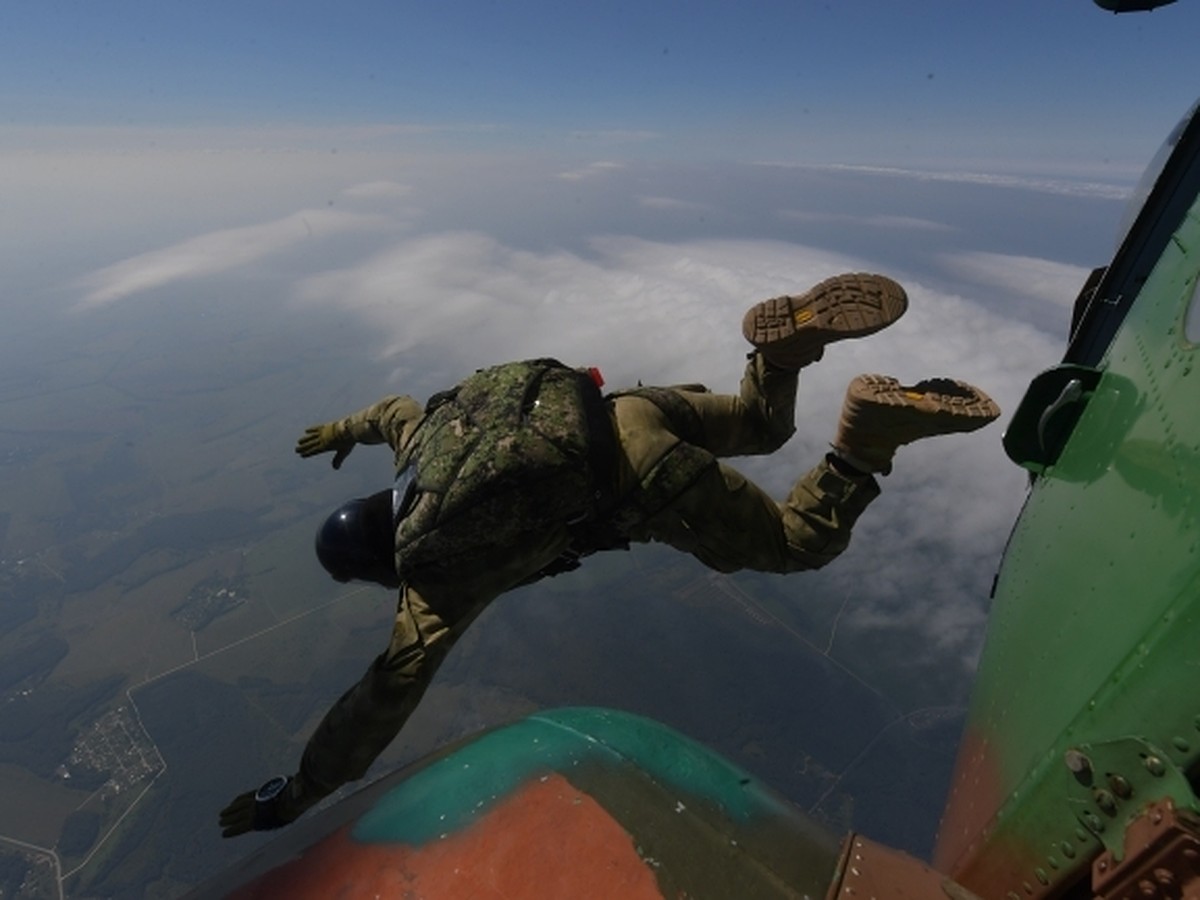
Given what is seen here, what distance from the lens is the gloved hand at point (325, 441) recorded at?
4699mm

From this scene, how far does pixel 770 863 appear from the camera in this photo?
1746mm

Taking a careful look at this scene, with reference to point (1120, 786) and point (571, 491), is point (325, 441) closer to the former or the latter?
point (571, 491)

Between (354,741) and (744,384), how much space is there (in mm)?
3049

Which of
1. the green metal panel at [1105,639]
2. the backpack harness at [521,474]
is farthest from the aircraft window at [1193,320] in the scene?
the backpack harness at [521,474]

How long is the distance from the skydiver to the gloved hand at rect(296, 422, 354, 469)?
1.32 metres

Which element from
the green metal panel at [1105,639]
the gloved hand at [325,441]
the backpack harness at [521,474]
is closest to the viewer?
the green metal panel at [1105,639]

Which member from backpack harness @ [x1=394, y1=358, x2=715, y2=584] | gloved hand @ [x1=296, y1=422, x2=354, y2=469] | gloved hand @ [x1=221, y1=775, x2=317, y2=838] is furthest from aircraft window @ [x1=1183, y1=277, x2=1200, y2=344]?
gloved hand @ [x1=296, y1=422, x2=354, y2=469]

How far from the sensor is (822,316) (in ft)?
10.5

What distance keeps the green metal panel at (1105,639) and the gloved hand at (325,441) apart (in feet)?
14.2

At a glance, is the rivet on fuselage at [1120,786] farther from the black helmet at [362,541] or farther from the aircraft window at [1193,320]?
the black helmet at [362,541]

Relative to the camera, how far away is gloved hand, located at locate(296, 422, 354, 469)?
4699 millimetres

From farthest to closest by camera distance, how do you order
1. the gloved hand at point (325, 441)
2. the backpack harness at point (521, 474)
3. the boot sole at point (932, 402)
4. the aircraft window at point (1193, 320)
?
the gloved hand at point (325, 441) → the backpack harness at point (521, 474) → the boot sole at point (932, 402) → the aircraft window at point (1193, 320)

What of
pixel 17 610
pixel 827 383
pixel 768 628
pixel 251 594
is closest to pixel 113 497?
pixel 17 610

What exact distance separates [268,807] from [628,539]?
2510 millimetres
